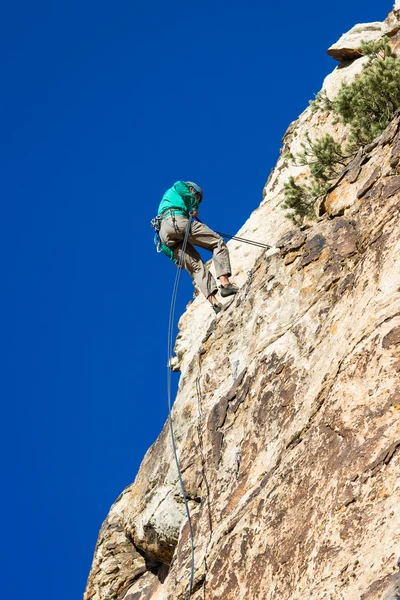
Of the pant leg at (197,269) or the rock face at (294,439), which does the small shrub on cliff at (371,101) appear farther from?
the pant leg at (197,269)

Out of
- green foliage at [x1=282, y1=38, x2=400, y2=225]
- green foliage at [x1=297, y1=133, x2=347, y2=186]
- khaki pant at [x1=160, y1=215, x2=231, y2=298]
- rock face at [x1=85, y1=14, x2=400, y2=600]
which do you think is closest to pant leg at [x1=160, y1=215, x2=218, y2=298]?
khaki pant at [x1=160, y1=215, x2=231, y2=298]

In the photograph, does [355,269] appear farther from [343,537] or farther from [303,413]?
[343,537]

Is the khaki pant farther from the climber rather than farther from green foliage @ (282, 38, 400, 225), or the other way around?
green foliage @ (282, 38, 400, 225)

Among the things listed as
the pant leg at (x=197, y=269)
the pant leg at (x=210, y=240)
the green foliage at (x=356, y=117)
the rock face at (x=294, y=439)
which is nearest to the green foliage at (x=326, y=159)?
the green foliage at (x=356, y=117)

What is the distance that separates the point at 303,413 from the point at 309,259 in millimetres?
3125

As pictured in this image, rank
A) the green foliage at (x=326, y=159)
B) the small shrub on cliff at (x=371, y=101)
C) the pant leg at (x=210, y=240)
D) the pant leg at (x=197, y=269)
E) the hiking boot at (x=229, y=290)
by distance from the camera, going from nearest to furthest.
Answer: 1. the hiking boot at (x=229, y=290)
2. the pant leg at (x=210, y=240)
3. the pant leg at (x=197, y=269)
4. the small shrub on cliff at (x=371, y=101)
5. the green foliage at (x=326, y=159)

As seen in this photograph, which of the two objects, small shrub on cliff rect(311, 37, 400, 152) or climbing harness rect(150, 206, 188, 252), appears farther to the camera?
small shrub on cliff rect(311, 37, 400, 152)

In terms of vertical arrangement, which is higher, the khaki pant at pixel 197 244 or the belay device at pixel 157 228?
the belay device at pixel 157 228

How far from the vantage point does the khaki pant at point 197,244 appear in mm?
14523

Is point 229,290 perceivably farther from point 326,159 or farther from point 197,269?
point 326,159

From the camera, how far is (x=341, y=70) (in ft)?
75.5

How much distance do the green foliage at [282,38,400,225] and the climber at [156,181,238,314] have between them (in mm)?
2630

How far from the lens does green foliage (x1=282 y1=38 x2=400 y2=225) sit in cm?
1584

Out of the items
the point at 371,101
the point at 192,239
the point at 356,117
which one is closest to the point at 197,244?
the point at 192,239
